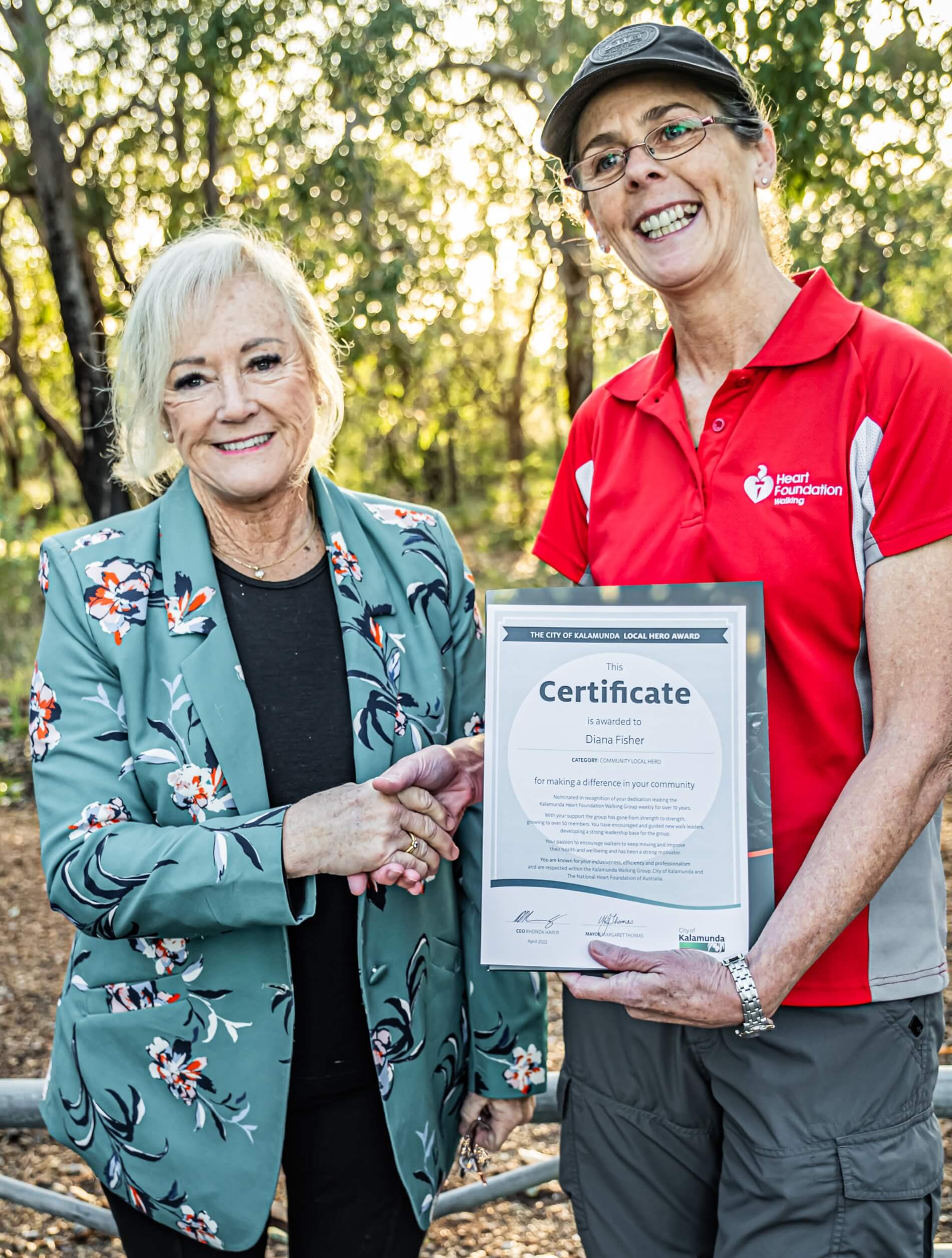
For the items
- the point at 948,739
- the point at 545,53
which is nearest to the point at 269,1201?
the point at 948,739

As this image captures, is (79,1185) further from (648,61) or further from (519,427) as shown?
(519,427)

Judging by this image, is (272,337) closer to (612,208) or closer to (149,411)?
(149,411)

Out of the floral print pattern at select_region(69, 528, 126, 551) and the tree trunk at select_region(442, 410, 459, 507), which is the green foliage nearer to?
the floral print pattern at select_region(69, 528, 126, 551)

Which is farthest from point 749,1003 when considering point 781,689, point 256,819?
point 256,819

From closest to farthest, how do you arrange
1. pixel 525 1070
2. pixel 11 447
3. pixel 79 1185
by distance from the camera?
pixel 525 1070 → pixel 79 1185 → pixel 11 447

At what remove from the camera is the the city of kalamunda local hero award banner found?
70.9 inches

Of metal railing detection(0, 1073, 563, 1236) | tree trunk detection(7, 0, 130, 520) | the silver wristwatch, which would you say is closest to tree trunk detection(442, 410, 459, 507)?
tree trunk detection(7, 0, 130, 520)

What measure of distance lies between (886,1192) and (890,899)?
0.45 meters

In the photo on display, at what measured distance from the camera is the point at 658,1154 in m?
2.01

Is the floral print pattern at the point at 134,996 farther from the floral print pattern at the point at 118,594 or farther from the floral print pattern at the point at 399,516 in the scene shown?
the floral print pattern at the point at 399,516

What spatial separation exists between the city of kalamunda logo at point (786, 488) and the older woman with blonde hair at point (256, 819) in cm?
70

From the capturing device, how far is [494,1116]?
2.28 m

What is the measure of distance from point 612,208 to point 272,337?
70cm

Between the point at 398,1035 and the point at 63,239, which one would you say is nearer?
the point at 398,1035
